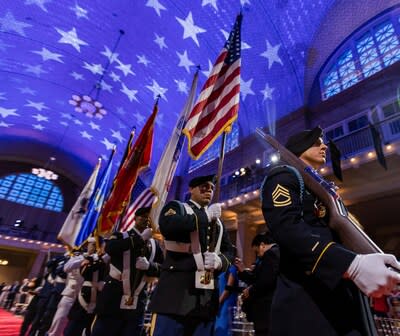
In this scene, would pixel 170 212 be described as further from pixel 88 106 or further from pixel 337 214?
pixel 88 106

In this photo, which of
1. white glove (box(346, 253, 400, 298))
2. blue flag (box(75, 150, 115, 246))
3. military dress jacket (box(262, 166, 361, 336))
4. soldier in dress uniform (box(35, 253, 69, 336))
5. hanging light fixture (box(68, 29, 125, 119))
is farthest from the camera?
hanging light fixture (box(68, 29, 125, 119))

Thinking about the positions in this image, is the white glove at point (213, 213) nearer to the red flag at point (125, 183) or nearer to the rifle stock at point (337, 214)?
the rifle stock at point (337, 214)

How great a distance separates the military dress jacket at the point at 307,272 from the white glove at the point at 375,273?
0.11 ft

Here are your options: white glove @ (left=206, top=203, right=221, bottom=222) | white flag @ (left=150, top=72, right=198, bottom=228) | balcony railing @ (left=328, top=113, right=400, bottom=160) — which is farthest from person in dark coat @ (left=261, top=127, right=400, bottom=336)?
balcony railing @ (left=328, top=113, right=400, bottom=160)

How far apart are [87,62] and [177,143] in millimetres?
11784

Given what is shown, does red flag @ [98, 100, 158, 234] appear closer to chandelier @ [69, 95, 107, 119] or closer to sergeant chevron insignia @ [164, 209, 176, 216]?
sergeant chevron insignia @ [164, 209, 176, 216]

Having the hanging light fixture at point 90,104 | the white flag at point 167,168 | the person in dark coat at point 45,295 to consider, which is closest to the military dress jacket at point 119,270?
the white flag at point 167,168

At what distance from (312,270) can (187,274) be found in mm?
1108

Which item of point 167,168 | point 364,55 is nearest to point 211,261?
point 167,168

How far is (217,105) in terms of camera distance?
4129mm

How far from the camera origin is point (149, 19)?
39.2 ft

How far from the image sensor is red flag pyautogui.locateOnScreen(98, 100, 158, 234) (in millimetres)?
5871

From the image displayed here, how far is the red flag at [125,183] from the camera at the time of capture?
587 cm

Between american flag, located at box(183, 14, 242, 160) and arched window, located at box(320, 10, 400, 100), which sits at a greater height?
arched window, located at box(320, 10, 400, 100)
